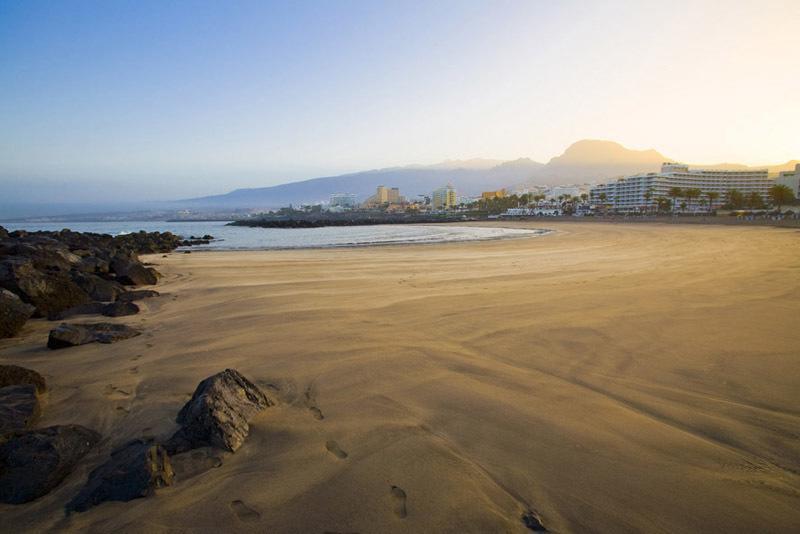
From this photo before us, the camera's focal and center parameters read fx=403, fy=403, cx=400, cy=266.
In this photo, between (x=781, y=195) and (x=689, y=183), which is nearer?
(x=781, y=195)

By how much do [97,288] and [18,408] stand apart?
572 cm

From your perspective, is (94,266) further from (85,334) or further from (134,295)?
(85,334)

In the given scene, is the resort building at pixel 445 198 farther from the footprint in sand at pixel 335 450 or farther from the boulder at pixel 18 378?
the footprint in sand at pixel 335 450

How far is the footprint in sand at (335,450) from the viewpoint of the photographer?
2.51 metres

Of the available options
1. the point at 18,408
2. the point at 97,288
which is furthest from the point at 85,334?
the point at 97,288

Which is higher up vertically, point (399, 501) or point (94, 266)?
point (94, 266)

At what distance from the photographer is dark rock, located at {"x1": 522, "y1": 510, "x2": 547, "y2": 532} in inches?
76.7

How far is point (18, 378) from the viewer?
3250mm

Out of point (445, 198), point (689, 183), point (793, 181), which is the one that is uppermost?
point (445, 198)

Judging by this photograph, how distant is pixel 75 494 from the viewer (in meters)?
2.18

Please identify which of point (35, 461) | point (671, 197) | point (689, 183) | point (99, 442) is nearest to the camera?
point (35, 461)

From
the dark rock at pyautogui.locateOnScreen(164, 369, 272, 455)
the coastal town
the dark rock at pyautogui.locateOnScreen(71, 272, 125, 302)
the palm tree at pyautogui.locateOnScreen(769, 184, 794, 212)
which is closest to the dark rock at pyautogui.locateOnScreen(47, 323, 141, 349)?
the dark rock at pyautogui.locateOnScreen(164, 369, 272, 455)

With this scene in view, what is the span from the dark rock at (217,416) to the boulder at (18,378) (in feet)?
4.82

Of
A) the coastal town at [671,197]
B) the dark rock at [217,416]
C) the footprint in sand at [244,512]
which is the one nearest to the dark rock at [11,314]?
the dark rock at [217,416]
